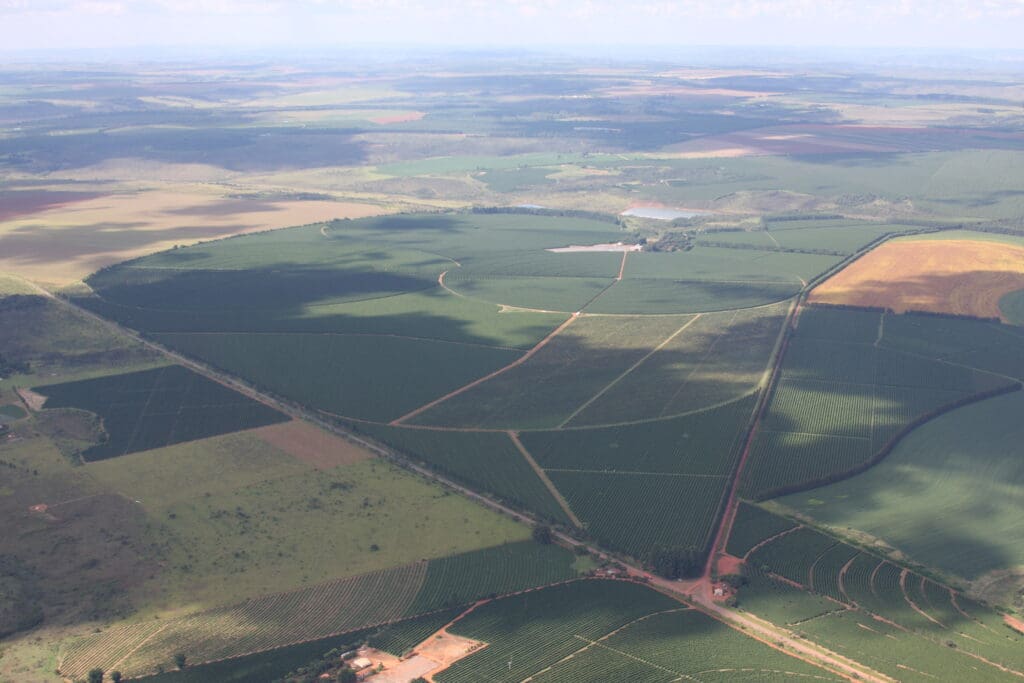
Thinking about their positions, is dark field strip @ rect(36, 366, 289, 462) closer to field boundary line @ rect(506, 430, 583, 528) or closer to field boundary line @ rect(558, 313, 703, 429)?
field boundary line @ rect(506, 430, 583, 528)

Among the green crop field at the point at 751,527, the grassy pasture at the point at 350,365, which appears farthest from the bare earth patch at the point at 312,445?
the green crop field at the point at 751,527

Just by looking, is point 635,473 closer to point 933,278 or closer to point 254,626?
point 254,626

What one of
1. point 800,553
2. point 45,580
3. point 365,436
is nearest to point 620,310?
point 365,436

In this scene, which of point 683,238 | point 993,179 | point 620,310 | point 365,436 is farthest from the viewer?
point 993,179

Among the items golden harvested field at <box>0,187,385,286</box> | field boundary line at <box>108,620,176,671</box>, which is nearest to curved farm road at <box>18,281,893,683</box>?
field boundary line at <box>108,620,176,671</box>

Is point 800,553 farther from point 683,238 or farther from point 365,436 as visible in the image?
point 683,238

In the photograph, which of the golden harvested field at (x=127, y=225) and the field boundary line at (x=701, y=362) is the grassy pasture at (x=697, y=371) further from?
the golden harvested field at (x=127, y=225)
